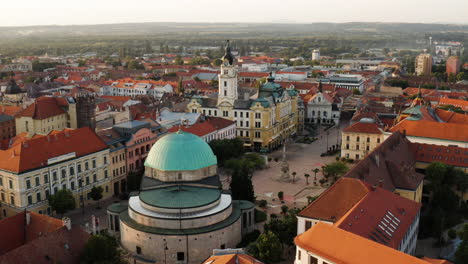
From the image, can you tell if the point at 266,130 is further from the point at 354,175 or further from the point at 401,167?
the point at 354,175

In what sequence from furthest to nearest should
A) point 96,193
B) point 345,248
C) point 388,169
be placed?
point 96,193, point 388,169, point 345,248

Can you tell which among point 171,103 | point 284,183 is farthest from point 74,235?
point 171,103

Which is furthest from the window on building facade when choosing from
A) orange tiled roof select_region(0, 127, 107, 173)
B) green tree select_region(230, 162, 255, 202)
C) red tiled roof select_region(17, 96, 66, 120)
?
red tiled roof select_region(17, 96, 66, 120)

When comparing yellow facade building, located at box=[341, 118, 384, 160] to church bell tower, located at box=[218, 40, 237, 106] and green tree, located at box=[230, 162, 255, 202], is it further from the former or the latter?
green tree, located at box=[230, 162, 255, 202]

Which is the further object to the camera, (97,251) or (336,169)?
(336,169)

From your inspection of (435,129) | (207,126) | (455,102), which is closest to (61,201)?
(207,126)

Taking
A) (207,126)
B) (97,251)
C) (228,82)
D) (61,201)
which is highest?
(228,82)

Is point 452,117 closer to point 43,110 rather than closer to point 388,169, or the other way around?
point 388,169
